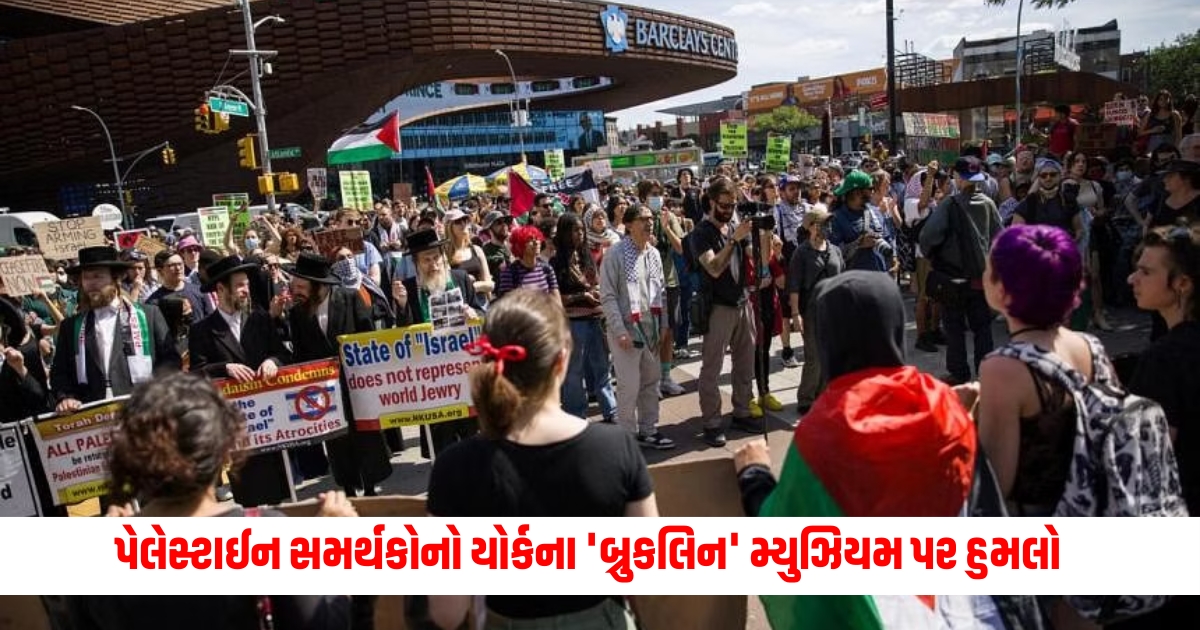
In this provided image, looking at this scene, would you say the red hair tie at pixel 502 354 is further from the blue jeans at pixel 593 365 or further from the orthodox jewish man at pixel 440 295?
the blue jeans at pixel 593 365

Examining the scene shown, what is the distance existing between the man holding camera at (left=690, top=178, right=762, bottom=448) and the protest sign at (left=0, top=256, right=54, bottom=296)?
19.5 ft

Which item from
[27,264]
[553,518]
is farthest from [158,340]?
[553,518]

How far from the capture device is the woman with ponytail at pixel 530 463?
196 centimetres

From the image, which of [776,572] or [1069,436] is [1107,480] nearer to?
[1069,436]

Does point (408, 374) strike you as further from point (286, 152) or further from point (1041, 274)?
point (286, 152)

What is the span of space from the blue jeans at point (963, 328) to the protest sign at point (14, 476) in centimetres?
656

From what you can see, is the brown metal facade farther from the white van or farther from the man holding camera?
the man holding camera

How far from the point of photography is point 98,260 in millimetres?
5074

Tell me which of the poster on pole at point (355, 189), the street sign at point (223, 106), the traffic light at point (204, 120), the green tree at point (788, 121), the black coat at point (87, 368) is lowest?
the black coat at point (87, 368)

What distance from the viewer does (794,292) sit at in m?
6.86

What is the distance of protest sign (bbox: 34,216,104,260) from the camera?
34.3 ft

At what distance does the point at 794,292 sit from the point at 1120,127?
9382 millimetres

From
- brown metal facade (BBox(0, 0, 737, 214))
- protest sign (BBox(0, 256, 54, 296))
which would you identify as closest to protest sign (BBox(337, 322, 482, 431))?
protest sign (BBox(0, 256, 54, 296))

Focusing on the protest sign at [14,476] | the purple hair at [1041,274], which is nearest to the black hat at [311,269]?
the protest sign at [14,476]
